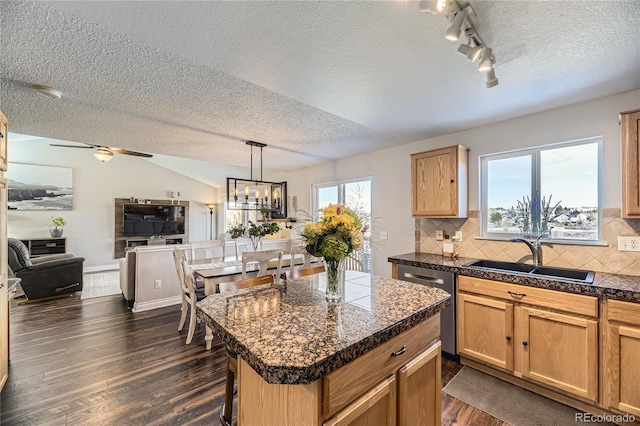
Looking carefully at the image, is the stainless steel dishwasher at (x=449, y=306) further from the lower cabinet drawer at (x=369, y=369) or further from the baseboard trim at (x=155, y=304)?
the baseboard trim at (x=155, y=304)

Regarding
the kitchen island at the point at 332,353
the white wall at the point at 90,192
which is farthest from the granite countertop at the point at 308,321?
the white wall at the point at 90,192

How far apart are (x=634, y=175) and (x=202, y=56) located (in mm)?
3057

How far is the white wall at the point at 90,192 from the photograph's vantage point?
638cm

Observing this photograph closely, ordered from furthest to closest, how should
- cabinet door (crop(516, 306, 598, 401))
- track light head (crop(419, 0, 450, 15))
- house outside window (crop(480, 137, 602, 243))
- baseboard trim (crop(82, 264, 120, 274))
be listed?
baseboard trim (crop(82, 264, 120, 274)) < house outside window (crop(480, 137, 602, 243)) < cabinet door (crop(516, 306, 598, 401)) < track light head (crop(419, 0, 450, 15))

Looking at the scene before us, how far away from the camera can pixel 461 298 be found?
2354 millimetres

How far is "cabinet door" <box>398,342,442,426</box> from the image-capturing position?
1138mm

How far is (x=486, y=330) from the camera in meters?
2.22

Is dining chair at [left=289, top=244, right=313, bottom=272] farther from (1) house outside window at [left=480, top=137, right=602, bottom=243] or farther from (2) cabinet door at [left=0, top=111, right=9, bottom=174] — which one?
(2) cabinet door at [left=0, top=111, right=9, bottom=174]

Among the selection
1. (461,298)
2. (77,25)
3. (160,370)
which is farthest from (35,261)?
(461,298)

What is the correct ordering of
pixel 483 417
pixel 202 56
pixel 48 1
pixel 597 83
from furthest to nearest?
pixel 597 83 < pixel 483 417 < pixel 202 56 < pixel 48 1

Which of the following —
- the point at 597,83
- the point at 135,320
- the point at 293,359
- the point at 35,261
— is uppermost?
the point at 597,83

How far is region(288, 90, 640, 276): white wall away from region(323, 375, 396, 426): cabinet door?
8.03ft

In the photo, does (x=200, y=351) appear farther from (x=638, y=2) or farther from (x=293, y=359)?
(x=638, y=2)

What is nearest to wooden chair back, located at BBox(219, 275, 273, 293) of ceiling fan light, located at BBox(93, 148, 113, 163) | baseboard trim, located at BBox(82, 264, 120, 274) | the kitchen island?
the kitchen island
